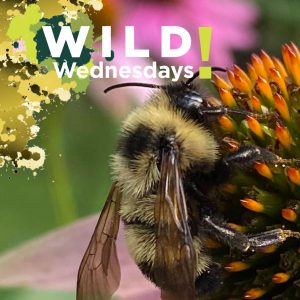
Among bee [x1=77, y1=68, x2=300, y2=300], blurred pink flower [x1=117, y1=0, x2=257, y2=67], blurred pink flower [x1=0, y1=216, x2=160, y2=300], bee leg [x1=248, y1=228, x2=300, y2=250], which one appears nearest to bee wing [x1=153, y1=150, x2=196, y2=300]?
bee [x1=77, y1=68, x2=300, y2=300]

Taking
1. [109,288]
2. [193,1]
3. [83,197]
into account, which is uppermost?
[193,1]

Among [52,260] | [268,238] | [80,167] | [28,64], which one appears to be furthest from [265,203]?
[80,167]

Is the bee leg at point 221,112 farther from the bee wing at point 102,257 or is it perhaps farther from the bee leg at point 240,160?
the bee wing at point 102,257

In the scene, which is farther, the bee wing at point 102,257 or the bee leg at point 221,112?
the bee wing at point 102,257

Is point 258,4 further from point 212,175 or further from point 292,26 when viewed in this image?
point 212,175

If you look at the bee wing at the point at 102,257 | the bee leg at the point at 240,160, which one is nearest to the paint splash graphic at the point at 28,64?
the bee wing at the point at 102,257

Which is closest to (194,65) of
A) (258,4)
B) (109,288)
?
(258,4)
